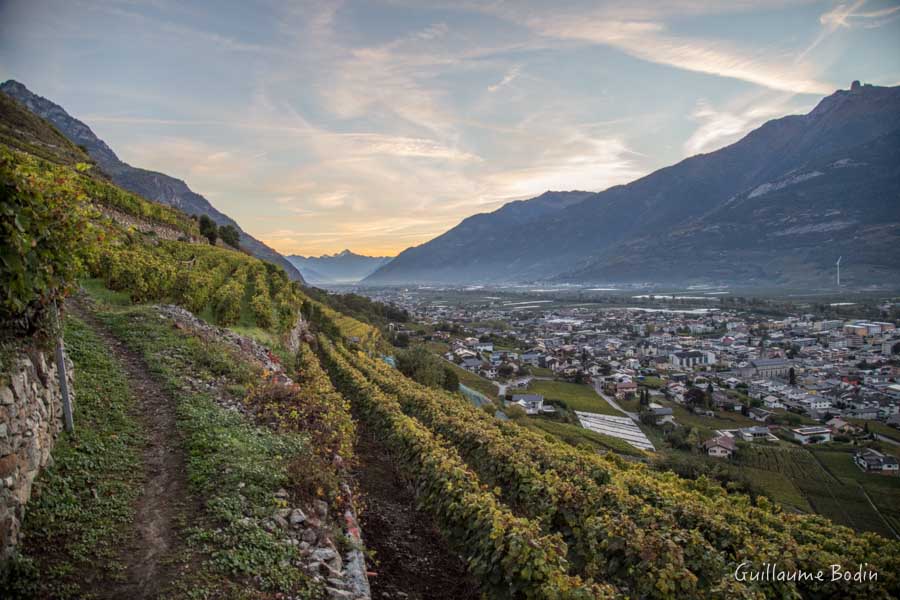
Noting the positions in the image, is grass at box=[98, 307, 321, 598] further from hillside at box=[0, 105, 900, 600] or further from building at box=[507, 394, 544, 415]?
Result: building at box=[507, 394, 544, 415]

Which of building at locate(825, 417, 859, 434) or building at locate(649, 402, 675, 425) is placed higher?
building at locate(825, 417, 859, 434)

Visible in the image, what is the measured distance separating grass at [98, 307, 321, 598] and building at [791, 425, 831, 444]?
152 feet

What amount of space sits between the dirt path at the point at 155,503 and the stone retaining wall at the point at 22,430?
1.07 meters

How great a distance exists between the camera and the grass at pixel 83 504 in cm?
425

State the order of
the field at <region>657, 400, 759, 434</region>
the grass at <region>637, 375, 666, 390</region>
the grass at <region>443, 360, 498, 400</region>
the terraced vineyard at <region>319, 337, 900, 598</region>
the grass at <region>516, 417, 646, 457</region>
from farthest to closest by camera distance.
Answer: the grass at <region>637, 375, 666, 390</region>
the grass at <region>443, 360, 498, 400</region>
the field at <region>657, 400, 759, 434</region>
the grass at <region>516, 417, 646, 457</region>
the terraced vineyard at <region>319, 337, 900, 598</region>

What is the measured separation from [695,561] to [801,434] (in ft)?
142

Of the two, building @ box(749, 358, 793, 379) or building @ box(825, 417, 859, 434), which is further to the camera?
building @ box(749, 358, 793, 379)

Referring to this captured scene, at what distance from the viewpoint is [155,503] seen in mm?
5797

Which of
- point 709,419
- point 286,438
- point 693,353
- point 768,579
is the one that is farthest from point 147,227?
point 693,353

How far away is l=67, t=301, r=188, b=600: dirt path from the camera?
4.48 metres

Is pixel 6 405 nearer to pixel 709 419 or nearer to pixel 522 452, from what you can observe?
pixel 522 452

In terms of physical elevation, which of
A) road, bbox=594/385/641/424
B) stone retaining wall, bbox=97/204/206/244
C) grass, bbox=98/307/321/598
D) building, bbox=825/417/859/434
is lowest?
road, bbox=594/385/641/424

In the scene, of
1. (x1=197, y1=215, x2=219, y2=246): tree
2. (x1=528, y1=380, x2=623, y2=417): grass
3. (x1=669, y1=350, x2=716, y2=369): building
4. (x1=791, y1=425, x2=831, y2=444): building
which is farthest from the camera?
(x1=669, y1=350, x2=716, y2=369): building

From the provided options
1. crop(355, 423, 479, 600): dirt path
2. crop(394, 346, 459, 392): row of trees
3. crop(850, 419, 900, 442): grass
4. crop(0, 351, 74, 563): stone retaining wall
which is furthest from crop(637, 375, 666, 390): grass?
crop(0, 351, 74, 563): stone retaining wall
